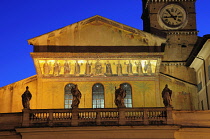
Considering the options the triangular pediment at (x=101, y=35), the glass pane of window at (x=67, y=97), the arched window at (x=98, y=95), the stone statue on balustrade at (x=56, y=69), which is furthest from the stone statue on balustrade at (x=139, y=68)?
the stone statue on balustrade at (x=56, y=69)

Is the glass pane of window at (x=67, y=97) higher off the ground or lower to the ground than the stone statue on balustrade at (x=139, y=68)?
lower

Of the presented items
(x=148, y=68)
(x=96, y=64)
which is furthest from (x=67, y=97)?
(x=148, y=68)

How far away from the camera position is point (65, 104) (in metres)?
35.6

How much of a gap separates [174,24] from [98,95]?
47.1 ft

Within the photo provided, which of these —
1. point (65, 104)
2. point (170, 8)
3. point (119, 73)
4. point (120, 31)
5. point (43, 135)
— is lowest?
point (43, 135)

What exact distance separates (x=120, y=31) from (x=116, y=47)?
1.39 meters

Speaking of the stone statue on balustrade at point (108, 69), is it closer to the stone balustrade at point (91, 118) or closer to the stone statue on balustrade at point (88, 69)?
the stone statue on balustrade at point (88, 69)

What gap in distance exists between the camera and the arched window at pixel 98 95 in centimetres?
3594

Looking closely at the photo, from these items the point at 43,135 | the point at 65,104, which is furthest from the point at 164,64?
the point at 43,135

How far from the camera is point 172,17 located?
4684cm

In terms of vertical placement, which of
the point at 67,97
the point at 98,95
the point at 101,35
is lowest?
the point at 67,97

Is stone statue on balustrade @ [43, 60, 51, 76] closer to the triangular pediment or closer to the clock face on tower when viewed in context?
the triangular pediment

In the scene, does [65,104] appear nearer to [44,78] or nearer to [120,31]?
[44,78]

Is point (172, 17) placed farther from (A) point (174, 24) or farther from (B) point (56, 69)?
(B) point (56, 69)
